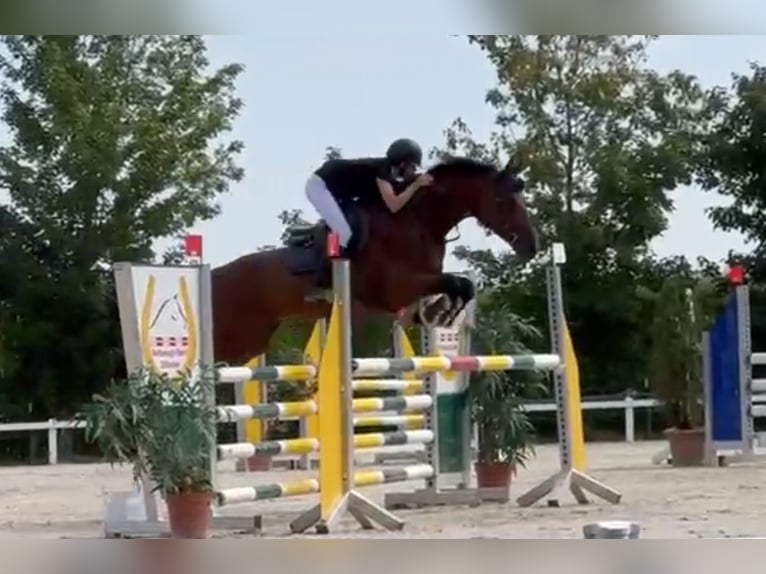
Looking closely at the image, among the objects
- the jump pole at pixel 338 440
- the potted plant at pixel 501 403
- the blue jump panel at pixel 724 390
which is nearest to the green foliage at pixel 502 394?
the potted plant at pixel 501 403

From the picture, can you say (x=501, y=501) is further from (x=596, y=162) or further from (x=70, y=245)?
(x=70, y=245)

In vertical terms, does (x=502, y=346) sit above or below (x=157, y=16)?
below

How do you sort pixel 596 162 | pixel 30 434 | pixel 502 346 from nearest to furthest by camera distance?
pixel 596 162, pixel 502 346, pixel 30 434

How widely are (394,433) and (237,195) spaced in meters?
0.80

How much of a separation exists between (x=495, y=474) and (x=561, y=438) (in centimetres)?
26

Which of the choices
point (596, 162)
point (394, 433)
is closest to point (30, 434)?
point (394, 433)

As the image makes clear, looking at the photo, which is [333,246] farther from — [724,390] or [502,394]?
[724,390]

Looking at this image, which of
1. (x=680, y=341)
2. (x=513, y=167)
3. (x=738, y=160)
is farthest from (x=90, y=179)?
(x=680, y=341)

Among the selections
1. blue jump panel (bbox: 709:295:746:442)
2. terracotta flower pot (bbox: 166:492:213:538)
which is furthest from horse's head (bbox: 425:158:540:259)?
blue jump panel (bbox: 709:295:746:442)

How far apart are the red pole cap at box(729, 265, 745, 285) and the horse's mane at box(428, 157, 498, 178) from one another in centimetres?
86

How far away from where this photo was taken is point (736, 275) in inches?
176

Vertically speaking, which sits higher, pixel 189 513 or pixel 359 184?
pixel 359 184

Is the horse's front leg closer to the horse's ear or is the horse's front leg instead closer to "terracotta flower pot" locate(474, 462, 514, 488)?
the horse's ear

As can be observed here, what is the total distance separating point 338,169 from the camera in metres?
4.03
